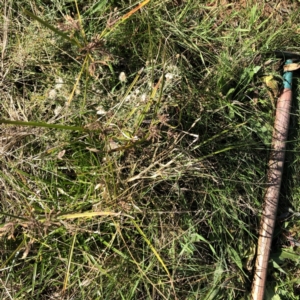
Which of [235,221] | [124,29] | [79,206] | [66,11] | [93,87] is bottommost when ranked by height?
[235,221]

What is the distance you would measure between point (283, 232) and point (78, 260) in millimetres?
1115

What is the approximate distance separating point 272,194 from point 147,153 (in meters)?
0.71

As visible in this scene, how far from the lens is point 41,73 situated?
2066mm

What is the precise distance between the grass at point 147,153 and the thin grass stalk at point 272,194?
0.04 m

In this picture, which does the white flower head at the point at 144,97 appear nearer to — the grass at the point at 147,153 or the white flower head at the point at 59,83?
the grass at the point at 147,153

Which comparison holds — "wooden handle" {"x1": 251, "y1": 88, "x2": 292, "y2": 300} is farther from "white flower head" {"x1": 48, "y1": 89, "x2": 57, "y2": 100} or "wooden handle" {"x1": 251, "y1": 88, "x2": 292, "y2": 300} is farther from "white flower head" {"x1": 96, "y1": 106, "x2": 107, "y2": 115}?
"white flower head" {"x1": 48, "y1": 89, "x2": 57, "y2": 100}

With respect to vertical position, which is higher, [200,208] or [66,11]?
[66,11]

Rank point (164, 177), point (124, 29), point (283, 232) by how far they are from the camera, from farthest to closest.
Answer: point (283, 232)
point (124, 29)
point (164, 177)

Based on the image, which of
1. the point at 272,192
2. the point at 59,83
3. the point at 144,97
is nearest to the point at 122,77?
the point at 144,97

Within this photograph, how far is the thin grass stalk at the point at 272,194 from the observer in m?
2.12

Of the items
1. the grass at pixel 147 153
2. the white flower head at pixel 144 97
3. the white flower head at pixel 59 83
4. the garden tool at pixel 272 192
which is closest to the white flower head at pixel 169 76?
the grass at pixel 147 153

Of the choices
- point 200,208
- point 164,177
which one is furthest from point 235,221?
point 164,177

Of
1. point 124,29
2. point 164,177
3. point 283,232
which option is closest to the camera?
point 164,177

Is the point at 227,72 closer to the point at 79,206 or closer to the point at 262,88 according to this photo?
the point at 262,88
